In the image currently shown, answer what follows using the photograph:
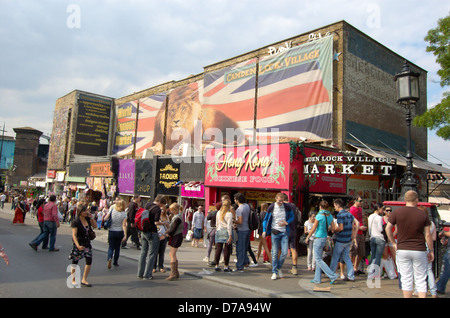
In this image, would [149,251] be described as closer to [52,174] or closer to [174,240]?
[174,240]

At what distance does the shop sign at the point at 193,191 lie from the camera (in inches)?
653

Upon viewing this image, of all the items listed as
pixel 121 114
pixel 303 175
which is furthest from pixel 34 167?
pixel 303 175

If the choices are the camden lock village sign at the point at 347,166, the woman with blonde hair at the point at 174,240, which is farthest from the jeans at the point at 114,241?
the camden lock village sign at the point at 347,166

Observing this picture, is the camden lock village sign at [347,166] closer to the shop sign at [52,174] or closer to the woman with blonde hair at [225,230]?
the woman with blonde hair at [225,230]

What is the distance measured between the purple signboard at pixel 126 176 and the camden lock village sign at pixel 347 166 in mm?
13790

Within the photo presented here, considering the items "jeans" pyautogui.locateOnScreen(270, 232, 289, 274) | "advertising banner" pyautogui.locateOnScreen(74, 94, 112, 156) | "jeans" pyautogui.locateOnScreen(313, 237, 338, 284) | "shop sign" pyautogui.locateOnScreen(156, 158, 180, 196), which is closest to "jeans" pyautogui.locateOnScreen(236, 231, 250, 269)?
"jeans" pyautogui.locateOnScreen(270, 232, 289, 274)

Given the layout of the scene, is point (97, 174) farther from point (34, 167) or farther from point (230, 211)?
point (34, 167)

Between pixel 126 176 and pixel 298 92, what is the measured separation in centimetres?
1360

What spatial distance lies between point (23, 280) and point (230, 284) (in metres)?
4.24

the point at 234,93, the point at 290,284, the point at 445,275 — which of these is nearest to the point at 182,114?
the point at 234,93

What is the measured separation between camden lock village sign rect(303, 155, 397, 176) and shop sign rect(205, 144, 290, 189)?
95 centimetres

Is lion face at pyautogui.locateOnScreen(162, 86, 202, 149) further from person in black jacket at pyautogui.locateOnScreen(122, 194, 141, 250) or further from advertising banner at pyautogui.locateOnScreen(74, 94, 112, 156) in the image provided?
person in black jacket at pyautogui.locateOnScreen(122, 194, 141, 250)
